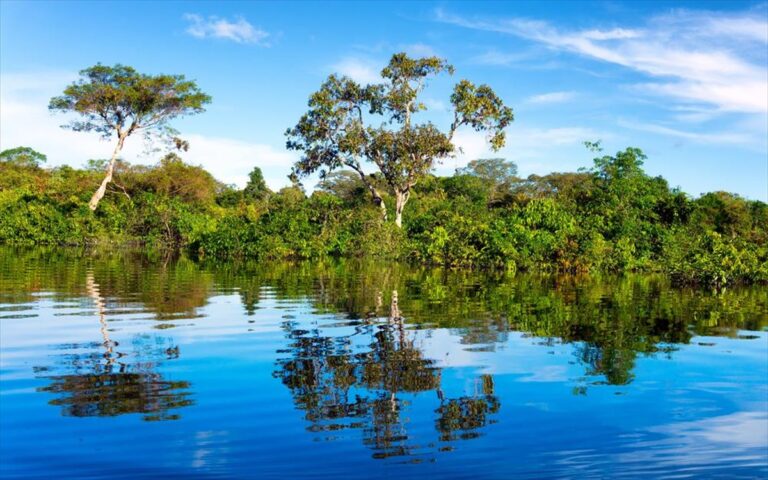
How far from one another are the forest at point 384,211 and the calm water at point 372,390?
12.0 metres

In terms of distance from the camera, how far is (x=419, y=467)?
3.88 meters

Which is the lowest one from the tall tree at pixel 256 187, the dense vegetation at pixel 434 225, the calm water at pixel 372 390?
the calm water at pixel 372 390

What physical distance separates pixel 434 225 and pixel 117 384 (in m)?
22.3

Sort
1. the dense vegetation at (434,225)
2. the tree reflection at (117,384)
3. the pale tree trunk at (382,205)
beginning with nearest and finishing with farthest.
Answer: the tree reflection at (117,384) → the dense vegetation at (434,225) → the pale tree trunk at (382,205)

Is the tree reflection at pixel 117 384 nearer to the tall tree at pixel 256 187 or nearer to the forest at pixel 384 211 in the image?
the forest at pixel 384 211

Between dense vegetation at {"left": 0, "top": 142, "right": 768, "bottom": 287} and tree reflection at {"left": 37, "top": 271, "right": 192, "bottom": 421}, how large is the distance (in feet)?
53.2

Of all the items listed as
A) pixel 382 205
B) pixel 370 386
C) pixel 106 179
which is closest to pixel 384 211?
pixel 382 205

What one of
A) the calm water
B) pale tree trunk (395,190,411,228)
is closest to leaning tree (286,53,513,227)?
pale tree trunk (395,190,411,228)

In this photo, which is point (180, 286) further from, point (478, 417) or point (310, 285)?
point (478, 417)

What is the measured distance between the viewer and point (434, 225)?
27438mm

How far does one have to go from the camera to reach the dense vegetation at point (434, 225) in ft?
76.3

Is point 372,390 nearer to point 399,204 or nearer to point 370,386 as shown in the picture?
point 370,386

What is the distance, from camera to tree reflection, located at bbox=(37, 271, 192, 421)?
492cm

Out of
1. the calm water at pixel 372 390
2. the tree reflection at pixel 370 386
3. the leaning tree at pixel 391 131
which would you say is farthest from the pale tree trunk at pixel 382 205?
the tree reflection at pixel 370 386
